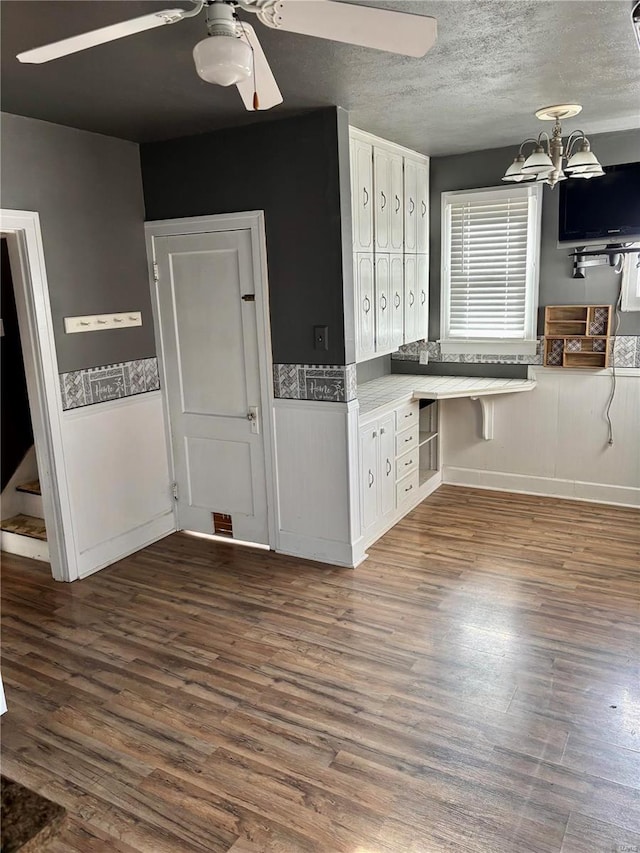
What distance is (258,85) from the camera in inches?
82.0

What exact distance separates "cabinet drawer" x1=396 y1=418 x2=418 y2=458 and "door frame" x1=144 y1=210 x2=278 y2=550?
97 centimetres

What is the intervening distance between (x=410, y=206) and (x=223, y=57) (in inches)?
130

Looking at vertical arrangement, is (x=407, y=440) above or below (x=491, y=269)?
below

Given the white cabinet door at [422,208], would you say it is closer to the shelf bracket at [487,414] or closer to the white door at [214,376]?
the shelf bracket at [487,414]

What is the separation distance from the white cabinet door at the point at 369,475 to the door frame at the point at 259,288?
1.85 ft

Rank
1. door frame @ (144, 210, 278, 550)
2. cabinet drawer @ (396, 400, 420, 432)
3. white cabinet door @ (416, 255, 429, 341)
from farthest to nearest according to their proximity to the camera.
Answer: white cabinet door @ (416, 255, 429, 341) < cabinet drawer @ (396, 400, 420, 432) < door frame @ (144, 210, 278, 550)

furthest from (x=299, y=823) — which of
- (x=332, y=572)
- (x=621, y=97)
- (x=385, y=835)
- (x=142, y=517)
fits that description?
(x=621, y=97)

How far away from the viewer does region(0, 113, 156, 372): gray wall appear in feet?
11.1

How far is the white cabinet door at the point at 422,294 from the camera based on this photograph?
4.90 meters

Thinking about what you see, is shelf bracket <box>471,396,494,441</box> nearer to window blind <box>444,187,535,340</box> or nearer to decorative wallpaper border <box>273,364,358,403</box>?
window blind <box>444,187,535,340</box>

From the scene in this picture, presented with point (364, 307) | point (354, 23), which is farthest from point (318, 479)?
point (354, 23)

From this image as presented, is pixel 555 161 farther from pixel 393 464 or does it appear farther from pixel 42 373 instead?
pixel 42 373

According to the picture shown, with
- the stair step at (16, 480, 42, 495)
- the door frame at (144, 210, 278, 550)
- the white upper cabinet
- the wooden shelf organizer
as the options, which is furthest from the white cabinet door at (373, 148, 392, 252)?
the stair step at (16, 480, 42, 495)

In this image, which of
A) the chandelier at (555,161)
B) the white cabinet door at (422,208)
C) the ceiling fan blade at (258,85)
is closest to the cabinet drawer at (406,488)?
the white cabinet door at (422,208)
